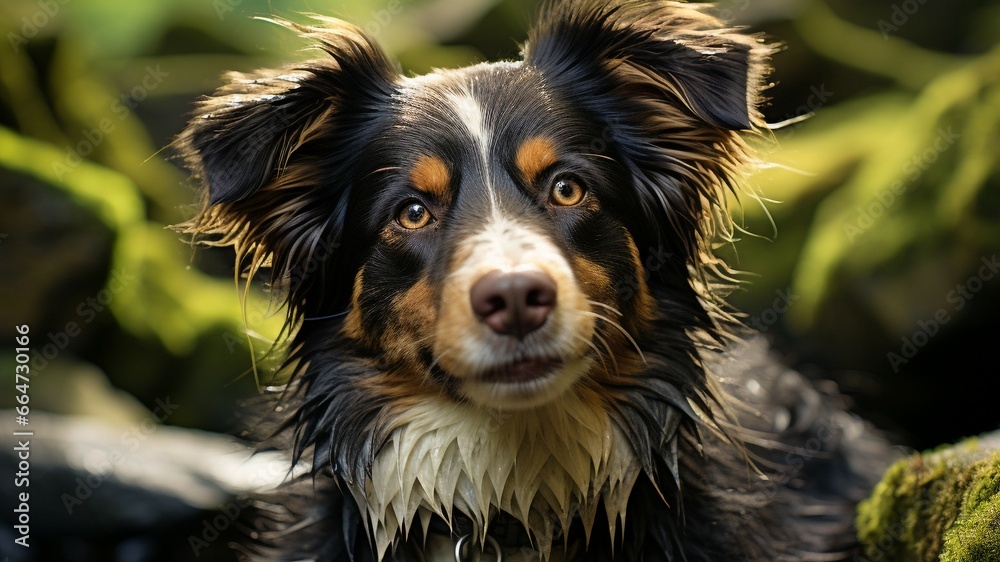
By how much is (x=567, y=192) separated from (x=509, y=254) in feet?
1.56

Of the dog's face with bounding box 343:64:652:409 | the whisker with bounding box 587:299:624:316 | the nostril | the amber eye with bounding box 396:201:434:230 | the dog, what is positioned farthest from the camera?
the amber eye with bounding box 396:201:434:230

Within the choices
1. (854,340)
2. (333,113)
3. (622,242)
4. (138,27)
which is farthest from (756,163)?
(138,27)

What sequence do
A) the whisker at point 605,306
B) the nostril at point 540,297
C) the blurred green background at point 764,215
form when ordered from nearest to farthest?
the nostril at point 540,297 < the whisker at point 605,306 < the blurred green background at point 764,215

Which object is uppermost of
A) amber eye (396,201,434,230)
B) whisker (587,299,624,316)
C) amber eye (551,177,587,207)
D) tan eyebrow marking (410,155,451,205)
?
tan eyebrow marking (410,155,451,205)

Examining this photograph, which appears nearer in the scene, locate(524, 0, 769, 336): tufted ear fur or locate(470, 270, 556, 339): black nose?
locate(470, 270, 556, 339): black nose

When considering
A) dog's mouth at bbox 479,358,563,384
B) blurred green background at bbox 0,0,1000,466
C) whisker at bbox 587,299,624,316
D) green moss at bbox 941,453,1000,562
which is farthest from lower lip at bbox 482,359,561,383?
blurred green background at bbox 0,0,1000,466

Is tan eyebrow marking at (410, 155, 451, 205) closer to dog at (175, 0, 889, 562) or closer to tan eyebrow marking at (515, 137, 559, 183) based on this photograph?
dog at (175, 0, 889, 562)

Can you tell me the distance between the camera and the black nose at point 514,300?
231cm

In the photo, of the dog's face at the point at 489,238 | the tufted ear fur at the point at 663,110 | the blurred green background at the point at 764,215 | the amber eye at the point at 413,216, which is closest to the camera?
the dog's face at the point at 489,238

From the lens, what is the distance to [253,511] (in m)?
4.17

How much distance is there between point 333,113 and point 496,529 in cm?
153

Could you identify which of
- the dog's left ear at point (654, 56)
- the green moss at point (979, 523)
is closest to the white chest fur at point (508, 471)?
the green moss at point (979, 523)

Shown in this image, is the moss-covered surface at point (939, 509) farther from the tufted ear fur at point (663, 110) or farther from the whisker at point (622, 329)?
the whisker at point (622, 329)

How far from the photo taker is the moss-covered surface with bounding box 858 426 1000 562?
→ 2301 mm
